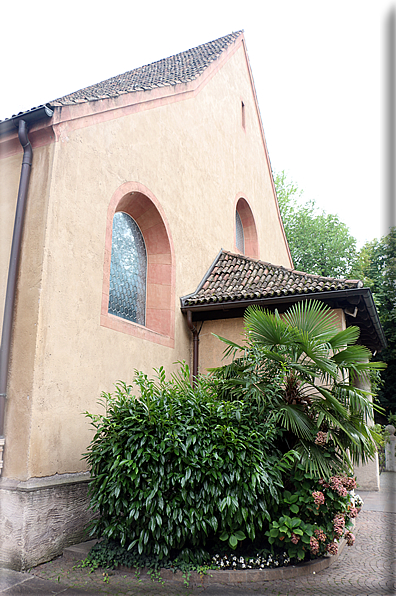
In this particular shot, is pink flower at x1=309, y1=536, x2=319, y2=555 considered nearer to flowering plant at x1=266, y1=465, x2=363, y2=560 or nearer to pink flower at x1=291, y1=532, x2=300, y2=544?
flowering plant at x1=266, y1=465, x2=363, y2=560

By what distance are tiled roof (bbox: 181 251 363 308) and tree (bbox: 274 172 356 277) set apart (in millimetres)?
16093

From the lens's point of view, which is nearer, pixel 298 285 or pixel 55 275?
pixel 55 275

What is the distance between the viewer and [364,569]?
516cm

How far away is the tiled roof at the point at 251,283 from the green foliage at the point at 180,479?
3.46m

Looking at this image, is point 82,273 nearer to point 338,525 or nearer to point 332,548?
point 338,525

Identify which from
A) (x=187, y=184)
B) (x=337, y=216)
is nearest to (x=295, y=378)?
(x=187, y=184)

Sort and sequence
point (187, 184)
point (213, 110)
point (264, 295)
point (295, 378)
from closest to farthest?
point (295, 378), point (264, 295), point (187, 184), point (213, 110)

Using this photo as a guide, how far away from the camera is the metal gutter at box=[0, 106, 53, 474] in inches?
217

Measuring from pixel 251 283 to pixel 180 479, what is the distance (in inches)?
200

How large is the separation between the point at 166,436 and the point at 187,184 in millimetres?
6432

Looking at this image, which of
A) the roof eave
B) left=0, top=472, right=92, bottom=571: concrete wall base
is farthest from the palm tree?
left=0, top=472, right=92, bottom=571: concrete wall base

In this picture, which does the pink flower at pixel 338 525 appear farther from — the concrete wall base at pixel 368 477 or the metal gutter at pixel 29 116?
the concrete wall base at pixel 368 477

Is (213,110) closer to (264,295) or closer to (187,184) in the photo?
(187,184)

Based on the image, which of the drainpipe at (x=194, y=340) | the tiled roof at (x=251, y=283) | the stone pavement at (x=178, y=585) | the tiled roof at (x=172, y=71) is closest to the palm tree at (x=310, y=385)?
the stone pavement at (x=178, y=585)
